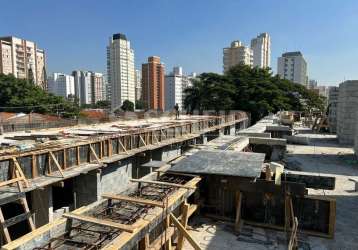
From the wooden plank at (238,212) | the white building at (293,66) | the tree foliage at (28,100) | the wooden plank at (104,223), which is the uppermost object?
the white building at (293,66)

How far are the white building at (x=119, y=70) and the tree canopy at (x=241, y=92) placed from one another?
2516 inches

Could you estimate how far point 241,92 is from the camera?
59.1m

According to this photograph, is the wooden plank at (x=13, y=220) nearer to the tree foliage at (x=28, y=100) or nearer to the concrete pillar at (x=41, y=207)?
the concrete pillar at (x=41, y=207)

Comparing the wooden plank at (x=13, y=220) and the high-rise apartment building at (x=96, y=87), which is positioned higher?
the high-rise apartment building at (x=96, y=87)

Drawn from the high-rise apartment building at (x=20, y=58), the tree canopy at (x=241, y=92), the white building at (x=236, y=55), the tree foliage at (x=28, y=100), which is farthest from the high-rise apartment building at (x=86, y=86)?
the tree foliage at (x=28, y=100)

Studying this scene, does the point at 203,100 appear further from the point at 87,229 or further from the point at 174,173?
the point at 87,229

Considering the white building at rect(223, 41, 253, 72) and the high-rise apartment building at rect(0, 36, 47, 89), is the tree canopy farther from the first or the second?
the white building at rect(223, 41, 253, 72)

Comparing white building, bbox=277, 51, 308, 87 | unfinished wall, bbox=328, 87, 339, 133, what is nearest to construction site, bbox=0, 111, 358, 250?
unfinished wall, bbox=328, 87, 339, 133

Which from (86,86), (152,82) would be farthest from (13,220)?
(86,86)

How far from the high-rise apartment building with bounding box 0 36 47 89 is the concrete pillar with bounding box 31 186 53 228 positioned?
82545 millimetres

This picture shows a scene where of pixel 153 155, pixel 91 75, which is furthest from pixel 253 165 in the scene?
pixel 91 75

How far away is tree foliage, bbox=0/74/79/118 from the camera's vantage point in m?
47.5

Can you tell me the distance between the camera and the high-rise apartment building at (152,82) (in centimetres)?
13075

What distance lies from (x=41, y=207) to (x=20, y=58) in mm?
100999
